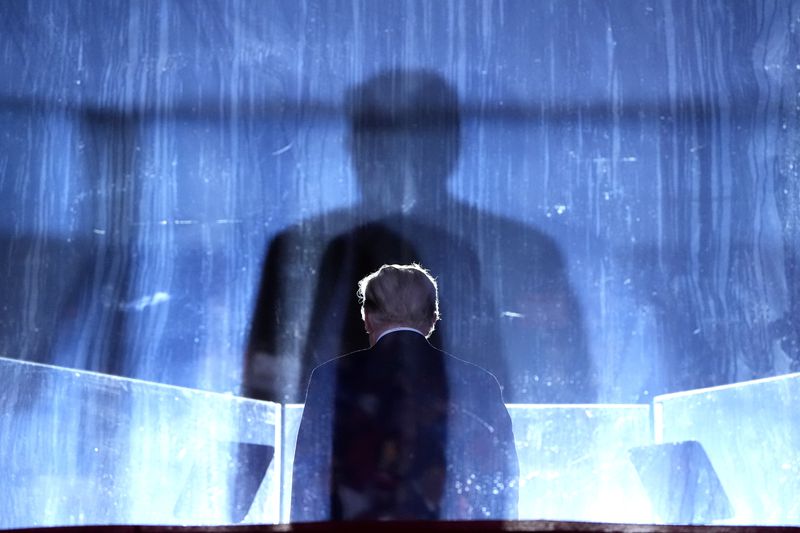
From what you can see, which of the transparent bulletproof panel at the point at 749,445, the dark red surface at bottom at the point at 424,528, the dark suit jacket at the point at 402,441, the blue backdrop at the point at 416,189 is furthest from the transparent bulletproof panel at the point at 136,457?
the dark red surface at bottom at the point at 424,528

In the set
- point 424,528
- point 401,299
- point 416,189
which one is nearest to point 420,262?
point 416,189

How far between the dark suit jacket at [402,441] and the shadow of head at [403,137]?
16.9 inches

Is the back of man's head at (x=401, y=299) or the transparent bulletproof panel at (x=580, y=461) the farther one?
the transparent bulletproof panel at (x=580, y=461)

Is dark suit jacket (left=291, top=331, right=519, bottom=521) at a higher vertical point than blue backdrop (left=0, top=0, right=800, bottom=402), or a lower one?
lower

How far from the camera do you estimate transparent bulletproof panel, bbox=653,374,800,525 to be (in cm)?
138

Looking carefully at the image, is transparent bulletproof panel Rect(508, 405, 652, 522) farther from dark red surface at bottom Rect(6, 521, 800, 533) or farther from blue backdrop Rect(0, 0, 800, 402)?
dark red surface at bottom Rect(6, 521, 800, 533)

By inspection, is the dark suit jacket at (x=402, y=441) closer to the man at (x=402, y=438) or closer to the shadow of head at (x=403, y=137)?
the man at (x=402, y=438)

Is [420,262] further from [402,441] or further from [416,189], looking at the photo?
[402,441]

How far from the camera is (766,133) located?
4.80ft

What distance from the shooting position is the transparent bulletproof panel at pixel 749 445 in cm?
138

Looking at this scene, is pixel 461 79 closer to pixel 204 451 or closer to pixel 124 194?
pixel 124 194

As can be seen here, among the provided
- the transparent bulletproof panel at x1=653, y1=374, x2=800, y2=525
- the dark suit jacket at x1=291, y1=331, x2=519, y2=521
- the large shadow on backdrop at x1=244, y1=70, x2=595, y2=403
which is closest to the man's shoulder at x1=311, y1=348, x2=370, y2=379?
the dark suit jacket at x1=291, y1=331, x2=519, y2=521

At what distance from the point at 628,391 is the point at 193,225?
752 millimetres

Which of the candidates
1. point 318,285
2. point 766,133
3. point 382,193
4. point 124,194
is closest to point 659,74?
point 766,133
